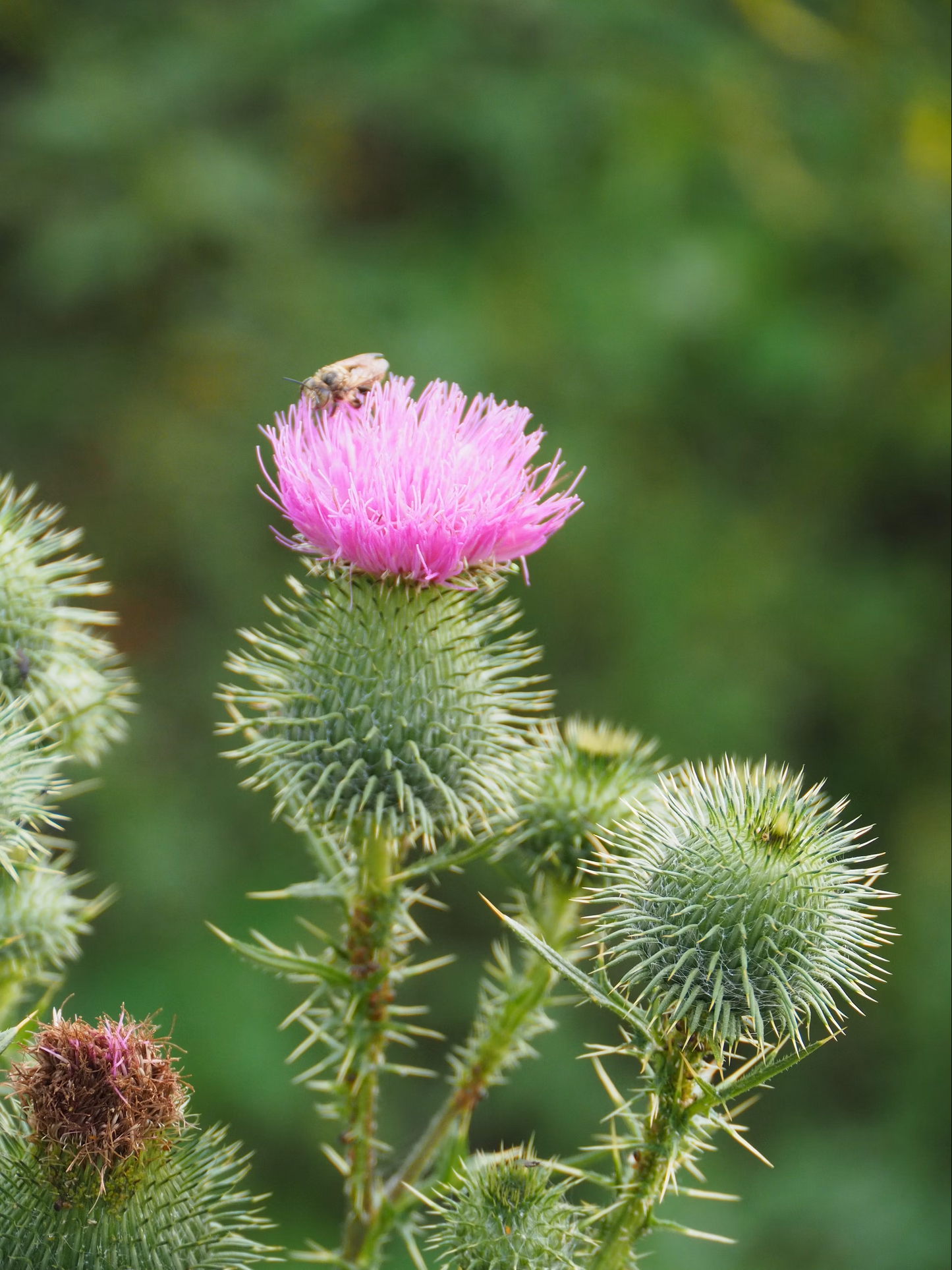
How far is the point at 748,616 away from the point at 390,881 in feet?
14.8

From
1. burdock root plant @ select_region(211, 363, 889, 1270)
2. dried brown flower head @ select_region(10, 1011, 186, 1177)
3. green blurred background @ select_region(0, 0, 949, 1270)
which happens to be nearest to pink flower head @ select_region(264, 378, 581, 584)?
burdock root plant @ select_region(211, 363, 889, 1270)

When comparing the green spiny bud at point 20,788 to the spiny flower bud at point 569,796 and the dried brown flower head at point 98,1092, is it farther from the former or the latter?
the spiny flower bud at point 569,796

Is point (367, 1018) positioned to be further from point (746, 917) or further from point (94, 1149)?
point (746, 917)

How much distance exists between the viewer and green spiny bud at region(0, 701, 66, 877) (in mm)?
2229

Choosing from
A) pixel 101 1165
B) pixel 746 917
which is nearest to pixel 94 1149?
pixel 101 1165

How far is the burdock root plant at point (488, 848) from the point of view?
213 cm

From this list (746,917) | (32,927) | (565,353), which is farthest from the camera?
(565,353)

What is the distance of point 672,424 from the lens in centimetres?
720

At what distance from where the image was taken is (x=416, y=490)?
2.58 metres

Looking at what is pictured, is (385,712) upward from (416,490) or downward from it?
downward

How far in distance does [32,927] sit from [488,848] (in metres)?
0.98

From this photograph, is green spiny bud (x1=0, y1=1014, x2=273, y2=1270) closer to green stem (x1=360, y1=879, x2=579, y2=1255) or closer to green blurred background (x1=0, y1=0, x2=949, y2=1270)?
green stem (x1=360, y1=879, x2=579, y2=1255)

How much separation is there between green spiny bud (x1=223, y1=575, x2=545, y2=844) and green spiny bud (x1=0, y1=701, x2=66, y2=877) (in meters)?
0.39

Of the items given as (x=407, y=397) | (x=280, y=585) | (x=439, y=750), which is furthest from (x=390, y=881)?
(x=280, y=585)
